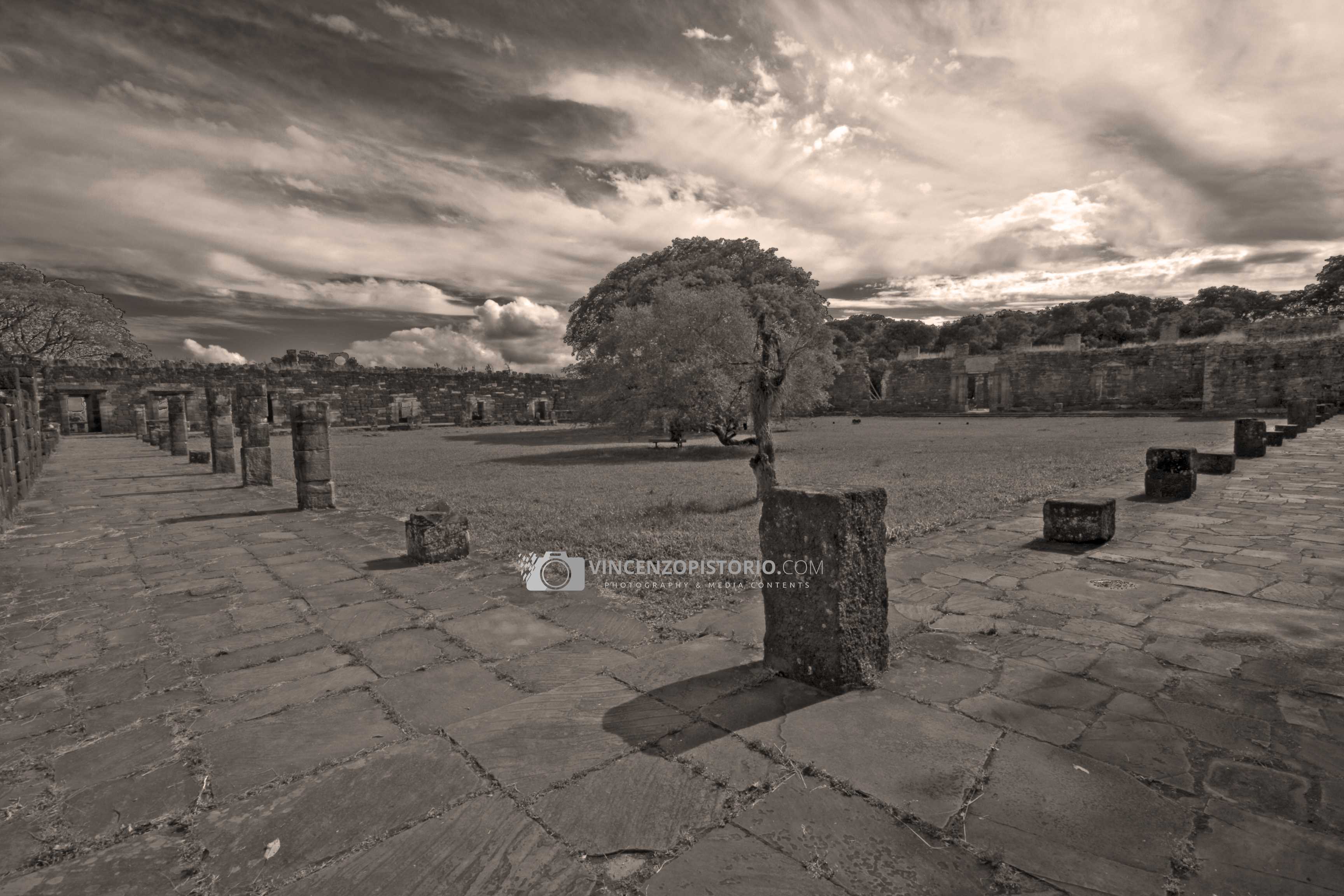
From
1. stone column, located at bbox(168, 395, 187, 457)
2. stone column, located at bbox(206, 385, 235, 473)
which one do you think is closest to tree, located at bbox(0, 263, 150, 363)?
stone column, located at bbox(168, 395, 187, 457)

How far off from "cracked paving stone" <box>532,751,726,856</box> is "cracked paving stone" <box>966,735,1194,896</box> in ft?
2.64

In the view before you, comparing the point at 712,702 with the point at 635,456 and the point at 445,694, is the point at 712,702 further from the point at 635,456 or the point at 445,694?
the point at 635,456

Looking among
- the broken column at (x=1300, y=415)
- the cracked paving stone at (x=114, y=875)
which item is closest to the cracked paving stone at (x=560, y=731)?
the cracked paving stone at (x=114, y=875)

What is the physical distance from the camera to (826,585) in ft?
8.89

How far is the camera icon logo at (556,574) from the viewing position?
4410 millimetres

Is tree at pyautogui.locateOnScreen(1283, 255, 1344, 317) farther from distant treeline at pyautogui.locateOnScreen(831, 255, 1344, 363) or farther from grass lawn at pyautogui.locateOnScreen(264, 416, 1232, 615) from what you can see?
grass lawn at pyautogui.locateOnScreen(264, 416, 1232, 615)

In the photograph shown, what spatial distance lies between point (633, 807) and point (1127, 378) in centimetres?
3616

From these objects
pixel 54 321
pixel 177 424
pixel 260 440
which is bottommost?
pixel 260 440

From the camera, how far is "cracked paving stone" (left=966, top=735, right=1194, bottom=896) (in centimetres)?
163

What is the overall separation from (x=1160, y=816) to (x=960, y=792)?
0.56 meters

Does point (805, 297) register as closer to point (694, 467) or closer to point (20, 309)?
point (694, 467)

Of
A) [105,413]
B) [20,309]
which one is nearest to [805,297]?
[105,413]

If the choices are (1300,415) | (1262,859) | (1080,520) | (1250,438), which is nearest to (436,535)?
(1262,859)

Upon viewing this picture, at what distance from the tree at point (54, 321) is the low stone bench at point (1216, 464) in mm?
40039
